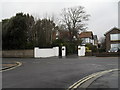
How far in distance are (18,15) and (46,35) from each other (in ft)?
21.0

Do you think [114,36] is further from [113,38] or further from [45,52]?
[45,52]

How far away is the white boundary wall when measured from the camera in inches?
1411

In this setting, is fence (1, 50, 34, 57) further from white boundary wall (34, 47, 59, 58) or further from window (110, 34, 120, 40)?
window (110, 34, 120, 40)

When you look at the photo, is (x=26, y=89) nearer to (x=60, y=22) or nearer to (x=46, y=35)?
(x=46, y=35)

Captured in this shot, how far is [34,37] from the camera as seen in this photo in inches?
1633

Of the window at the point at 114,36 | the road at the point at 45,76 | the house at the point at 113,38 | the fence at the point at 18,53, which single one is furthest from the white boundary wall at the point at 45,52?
the window at the point at 114,36

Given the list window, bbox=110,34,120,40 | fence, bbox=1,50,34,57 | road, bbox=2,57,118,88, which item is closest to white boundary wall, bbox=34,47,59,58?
fence, bbox=1,50,34,57

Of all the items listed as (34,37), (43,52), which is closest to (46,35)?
(34,37)

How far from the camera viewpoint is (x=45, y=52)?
36.7 metres

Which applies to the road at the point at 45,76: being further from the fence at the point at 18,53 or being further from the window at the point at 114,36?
the window at the point at 114,36

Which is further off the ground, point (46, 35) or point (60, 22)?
point (60, 22)

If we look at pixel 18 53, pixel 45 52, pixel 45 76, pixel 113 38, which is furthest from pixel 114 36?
pixel 45 76

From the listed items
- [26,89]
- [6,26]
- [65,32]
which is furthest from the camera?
[65,32]

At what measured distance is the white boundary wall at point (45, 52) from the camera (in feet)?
118
